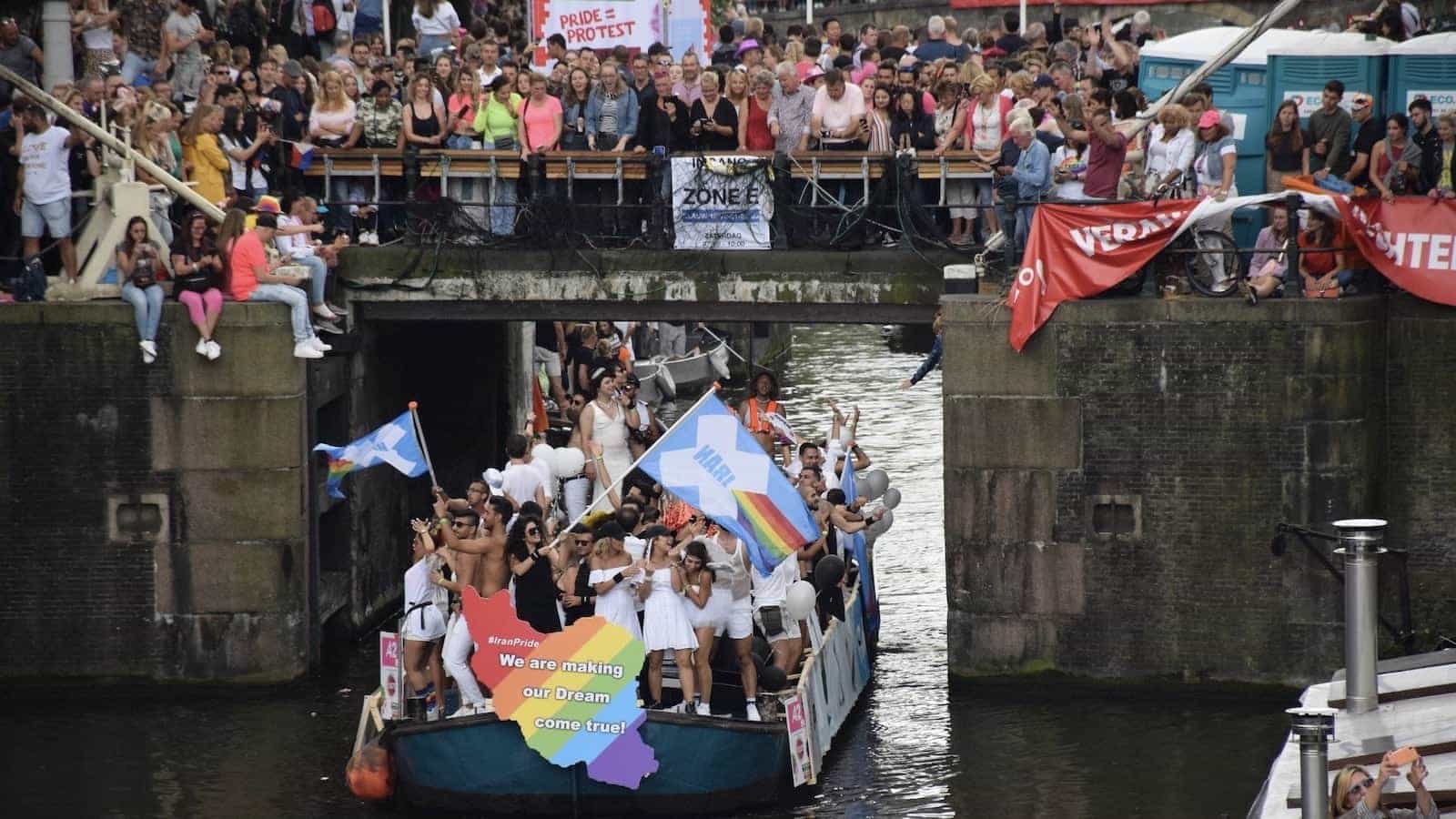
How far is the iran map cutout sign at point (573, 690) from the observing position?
1988 cm

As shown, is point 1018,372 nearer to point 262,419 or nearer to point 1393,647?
point 1393,647

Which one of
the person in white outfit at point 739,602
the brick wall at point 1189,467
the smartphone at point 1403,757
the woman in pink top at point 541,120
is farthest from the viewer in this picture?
the woman in pink top at point 541,120

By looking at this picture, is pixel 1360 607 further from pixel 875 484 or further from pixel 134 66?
pixel 134 66

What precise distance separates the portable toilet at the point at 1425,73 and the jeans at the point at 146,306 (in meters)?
11.9

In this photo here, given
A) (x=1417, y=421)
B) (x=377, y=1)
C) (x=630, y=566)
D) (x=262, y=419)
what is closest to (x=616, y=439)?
(x=262, y=419)

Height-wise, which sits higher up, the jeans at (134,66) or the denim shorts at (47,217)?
the jeans at (134,66)

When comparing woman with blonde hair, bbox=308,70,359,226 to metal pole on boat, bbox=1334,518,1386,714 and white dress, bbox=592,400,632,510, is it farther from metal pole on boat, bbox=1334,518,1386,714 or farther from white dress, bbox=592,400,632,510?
metal pole on boat, bbox=1334,518,1386,714

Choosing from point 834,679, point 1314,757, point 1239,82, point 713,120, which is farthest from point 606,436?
point 1314,757

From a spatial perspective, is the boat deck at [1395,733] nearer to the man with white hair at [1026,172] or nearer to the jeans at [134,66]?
the man with white hair at [1026,172]

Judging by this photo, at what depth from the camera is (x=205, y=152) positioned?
82.4ft

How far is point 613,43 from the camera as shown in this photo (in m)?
29.7

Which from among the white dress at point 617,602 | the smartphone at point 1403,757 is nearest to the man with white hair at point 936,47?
the white dress at point 617,602

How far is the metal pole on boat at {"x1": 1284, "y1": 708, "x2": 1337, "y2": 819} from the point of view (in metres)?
15.0

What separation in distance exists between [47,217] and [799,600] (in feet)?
27.6
